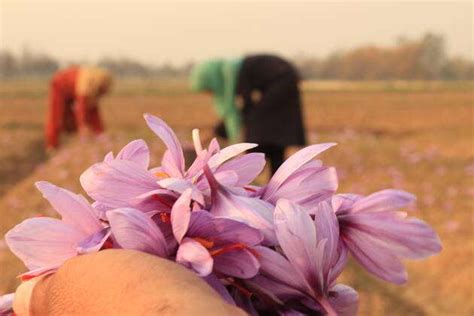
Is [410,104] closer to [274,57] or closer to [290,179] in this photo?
[274,57]

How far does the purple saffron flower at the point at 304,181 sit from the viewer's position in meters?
0.72

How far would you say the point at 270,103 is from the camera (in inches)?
262

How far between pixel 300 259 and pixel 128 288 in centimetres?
15

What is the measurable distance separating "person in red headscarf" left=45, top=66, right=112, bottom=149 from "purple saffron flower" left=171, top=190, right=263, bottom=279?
1144 cm

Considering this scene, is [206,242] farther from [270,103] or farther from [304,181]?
[270,103]

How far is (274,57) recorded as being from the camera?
6828 millimetres

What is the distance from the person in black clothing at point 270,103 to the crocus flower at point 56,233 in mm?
5772

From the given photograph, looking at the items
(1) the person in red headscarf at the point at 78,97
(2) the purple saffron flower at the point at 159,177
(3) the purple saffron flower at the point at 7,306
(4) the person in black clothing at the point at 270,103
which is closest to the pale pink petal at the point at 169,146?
(2) the purple saffron flower at the point at 159,177

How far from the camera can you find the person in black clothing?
6.66m

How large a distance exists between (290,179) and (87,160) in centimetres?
935

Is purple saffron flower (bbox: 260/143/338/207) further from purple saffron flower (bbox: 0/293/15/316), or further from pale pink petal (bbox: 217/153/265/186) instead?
purple saffron flower (bbox: 0/293/15/316)

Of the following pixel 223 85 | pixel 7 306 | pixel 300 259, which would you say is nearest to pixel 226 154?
pixel 300 259

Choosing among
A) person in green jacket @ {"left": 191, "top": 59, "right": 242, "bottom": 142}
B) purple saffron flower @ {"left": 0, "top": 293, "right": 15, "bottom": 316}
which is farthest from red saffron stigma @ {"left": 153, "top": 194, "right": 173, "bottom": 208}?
person in green jacket @ {"left": 191, "top": 59, "right": 242, "bottom": 142}

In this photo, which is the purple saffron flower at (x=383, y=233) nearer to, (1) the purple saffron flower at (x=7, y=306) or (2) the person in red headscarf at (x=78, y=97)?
(1) the purple saffron flower at (x=7, y=306)
